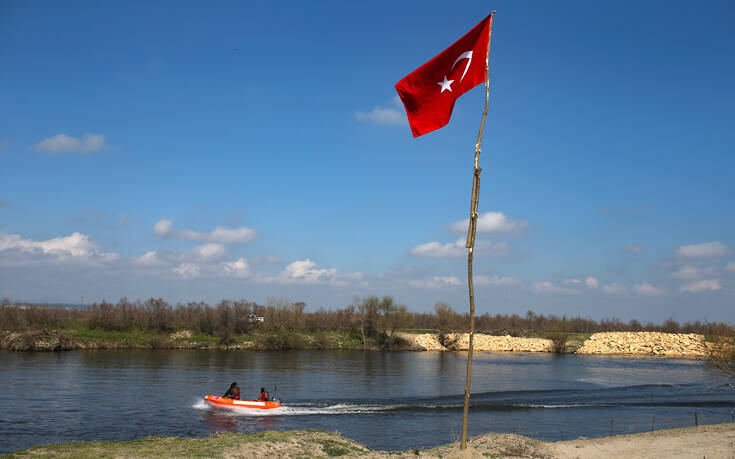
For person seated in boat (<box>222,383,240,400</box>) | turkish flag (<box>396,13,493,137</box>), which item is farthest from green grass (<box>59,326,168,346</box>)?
turkish flag (<box>396,13,493,137</box>)

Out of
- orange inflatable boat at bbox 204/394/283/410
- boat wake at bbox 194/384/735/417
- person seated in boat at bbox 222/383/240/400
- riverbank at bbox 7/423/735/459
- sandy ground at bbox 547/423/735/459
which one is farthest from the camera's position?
boat wake at bbox 194/384/735/417

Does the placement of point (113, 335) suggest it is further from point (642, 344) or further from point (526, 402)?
point (642, 344)

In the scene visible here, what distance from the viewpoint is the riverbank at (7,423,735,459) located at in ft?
60.7

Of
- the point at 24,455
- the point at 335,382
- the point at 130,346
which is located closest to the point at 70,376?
the point at 335,382

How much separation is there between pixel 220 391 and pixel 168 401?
671 centimetres

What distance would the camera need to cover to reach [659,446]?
23.0m

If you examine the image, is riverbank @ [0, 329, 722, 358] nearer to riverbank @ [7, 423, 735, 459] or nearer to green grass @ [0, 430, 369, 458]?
green grass @ [0, 430, 369, 458]

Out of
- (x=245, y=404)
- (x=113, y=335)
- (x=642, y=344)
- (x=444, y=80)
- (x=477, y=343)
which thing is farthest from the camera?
(x=477, y=343)

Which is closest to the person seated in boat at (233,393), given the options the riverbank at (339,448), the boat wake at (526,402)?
the boat wake at (526,402)

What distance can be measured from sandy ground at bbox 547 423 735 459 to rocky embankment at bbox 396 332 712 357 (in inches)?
3075

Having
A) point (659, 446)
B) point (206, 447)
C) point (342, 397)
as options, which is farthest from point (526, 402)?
point (206, 447)

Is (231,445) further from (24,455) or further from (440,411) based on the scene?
Result: (440,411)

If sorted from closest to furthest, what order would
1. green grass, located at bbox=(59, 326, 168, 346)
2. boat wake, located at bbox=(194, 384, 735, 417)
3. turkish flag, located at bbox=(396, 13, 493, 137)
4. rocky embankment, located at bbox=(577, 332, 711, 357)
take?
turkish flag, located at bbox=(396, 13, 493, 137)
boat wake, located at bbox=(194, 384, 735, 417)
green grass, located at bbox=(59, 326, 168, 346)
rocky embankment, located at bbox=(577, 332, 711, 357)

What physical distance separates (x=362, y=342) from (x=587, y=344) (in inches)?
1858
